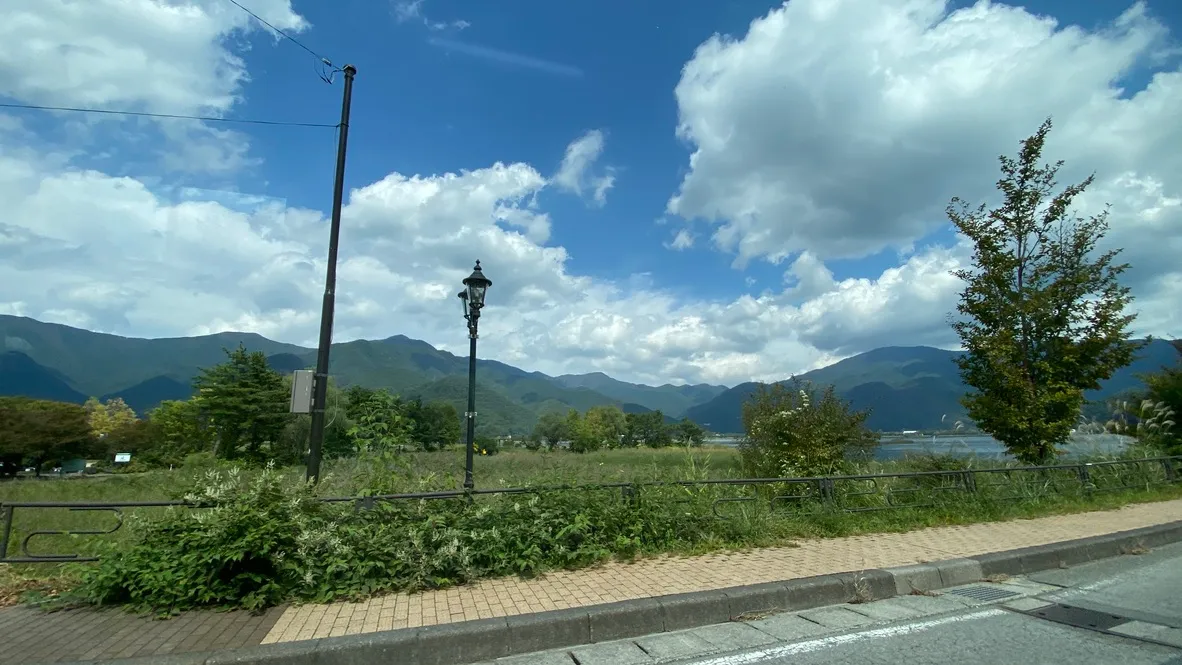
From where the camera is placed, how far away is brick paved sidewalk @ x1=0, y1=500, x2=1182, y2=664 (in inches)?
165

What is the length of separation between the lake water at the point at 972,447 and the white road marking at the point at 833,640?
997 centimetres

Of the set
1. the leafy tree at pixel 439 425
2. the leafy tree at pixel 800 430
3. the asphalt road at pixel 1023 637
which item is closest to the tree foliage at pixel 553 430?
the leafy tree at pixel 439 425

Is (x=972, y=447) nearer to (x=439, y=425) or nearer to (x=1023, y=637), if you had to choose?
(x=1023, y=637)

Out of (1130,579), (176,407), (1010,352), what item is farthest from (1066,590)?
(176,407)

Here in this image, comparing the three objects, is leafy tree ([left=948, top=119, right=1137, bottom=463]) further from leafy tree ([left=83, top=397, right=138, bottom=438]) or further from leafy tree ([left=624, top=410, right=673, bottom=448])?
leafy tree ([left=83, top=397, right=138, bottom=438])

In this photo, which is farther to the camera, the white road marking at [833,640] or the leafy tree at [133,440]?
the leafy tree at [133,440]

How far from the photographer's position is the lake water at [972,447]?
14.1 metres

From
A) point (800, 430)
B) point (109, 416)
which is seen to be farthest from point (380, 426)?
point (109, 416)

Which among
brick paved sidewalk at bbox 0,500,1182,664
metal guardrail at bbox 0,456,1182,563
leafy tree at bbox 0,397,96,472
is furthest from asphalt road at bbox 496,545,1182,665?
leafy tree at bbox 0,397,96,472

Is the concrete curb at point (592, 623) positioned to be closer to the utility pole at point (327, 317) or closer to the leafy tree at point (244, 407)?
the utility pole at point (327, 317)

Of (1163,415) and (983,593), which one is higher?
(1163,415)

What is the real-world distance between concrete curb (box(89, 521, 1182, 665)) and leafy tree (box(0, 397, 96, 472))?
80645 millimetres

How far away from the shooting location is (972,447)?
49.4 ft

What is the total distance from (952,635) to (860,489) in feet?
20.4
